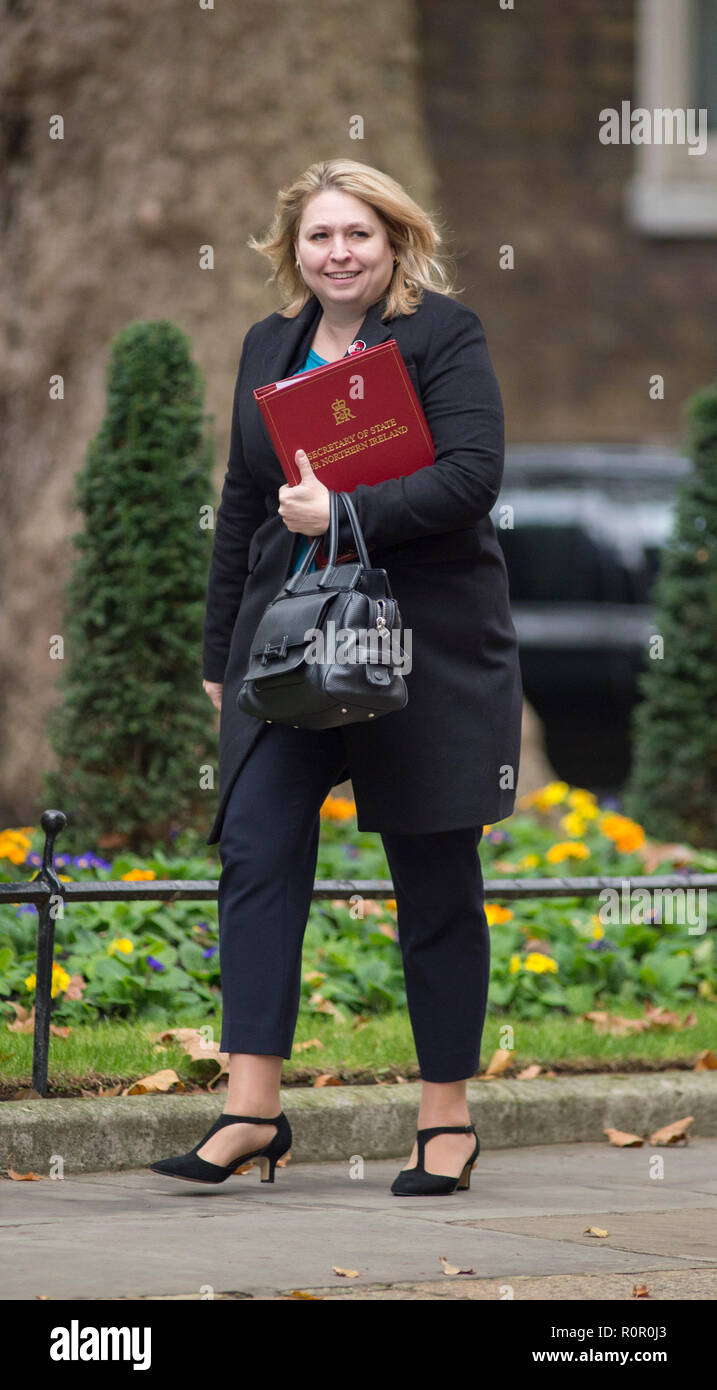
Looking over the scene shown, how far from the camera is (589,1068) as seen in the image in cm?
516

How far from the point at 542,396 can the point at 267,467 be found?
12148 millimetres

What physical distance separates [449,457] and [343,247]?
0.47m

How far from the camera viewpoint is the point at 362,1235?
3586mm

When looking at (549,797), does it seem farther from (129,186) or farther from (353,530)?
(353,530)

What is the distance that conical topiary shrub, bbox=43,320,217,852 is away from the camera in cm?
654

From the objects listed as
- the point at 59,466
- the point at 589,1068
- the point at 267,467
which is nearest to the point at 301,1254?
the point at 267,467

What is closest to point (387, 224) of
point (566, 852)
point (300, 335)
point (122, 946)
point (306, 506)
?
point (300, 335)

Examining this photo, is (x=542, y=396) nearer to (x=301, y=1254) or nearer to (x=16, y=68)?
(x=16, y=68)

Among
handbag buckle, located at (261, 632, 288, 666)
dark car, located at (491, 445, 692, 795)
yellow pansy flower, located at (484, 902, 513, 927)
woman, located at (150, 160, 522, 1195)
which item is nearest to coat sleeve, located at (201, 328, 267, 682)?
woman, located at (150, 160, 522, 1195)

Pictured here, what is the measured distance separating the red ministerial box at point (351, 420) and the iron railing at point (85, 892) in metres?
1.11

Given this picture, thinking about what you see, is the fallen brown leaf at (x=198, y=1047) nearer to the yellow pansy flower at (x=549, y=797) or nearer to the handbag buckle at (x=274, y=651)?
the handbag buckle at (x=274, y=651)

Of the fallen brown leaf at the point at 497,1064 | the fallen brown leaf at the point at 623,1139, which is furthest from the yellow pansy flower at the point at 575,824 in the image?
the fallen brown leaf at the point at 623,1139

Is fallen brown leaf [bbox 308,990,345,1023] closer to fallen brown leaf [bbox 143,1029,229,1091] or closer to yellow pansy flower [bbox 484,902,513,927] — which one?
fallen brown leaf [bbox 143,1029,229,1091]

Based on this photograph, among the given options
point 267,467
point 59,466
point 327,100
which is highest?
point 327,100
